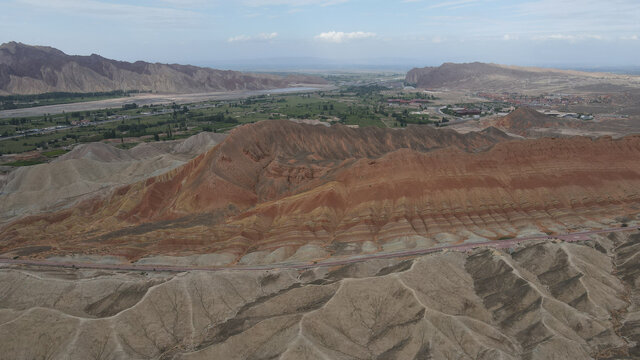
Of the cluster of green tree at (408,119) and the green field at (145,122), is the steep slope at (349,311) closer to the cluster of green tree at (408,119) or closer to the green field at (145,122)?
the green field at (145,122)

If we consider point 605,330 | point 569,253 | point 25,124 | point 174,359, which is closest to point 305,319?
point 174,359

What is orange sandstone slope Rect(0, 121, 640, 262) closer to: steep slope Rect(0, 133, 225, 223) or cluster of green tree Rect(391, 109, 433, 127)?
steep slope Rect(0, 133, 225, 223)

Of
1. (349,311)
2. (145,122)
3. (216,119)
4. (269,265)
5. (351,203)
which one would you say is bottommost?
(269,265)

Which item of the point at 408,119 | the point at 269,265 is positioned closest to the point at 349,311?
the point at 269,265

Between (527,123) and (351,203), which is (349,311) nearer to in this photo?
(351,203)

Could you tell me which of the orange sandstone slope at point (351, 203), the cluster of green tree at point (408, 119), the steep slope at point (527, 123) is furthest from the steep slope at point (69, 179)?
the steep slope at point (527, 123)
